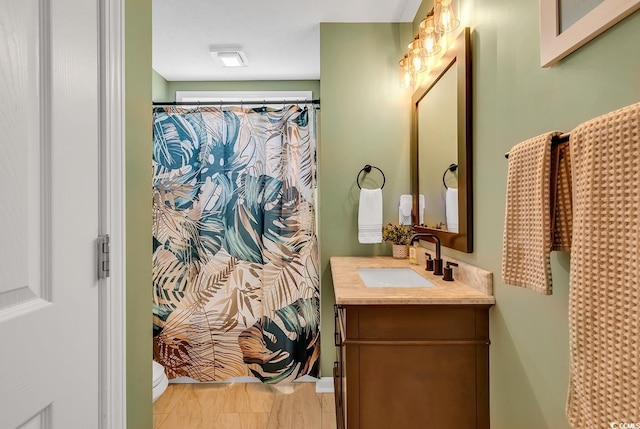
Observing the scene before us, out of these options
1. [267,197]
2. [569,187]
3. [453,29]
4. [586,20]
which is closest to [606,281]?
[569,187]

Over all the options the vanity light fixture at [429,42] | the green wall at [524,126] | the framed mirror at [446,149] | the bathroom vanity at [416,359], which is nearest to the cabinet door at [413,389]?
the bathroom vanity at [416,359]

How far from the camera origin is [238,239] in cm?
254

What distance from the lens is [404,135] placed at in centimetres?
241

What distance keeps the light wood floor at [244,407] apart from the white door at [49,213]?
5.17 feet

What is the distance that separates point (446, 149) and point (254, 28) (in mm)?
1647

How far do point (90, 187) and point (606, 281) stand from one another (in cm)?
103

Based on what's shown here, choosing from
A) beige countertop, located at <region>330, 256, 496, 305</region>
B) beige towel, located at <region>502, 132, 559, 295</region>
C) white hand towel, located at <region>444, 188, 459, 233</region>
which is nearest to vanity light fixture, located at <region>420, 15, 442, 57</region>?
A: white hand towel, located at <region>444, 188, 459, 233</region>

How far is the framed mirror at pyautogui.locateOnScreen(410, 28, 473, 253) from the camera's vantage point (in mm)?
1474

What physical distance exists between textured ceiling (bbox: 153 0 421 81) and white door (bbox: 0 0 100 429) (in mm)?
1724

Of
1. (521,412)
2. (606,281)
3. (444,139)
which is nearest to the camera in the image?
(606,281)

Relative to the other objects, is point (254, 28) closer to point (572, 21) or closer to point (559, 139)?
point (572, 21)

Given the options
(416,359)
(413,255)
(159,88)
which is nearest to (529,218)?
(416,359)

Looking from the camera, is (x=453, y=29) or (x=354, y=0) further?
(x=354, y=0)

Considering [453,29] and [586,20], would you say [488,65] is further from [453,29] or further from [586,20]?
[586,20]
